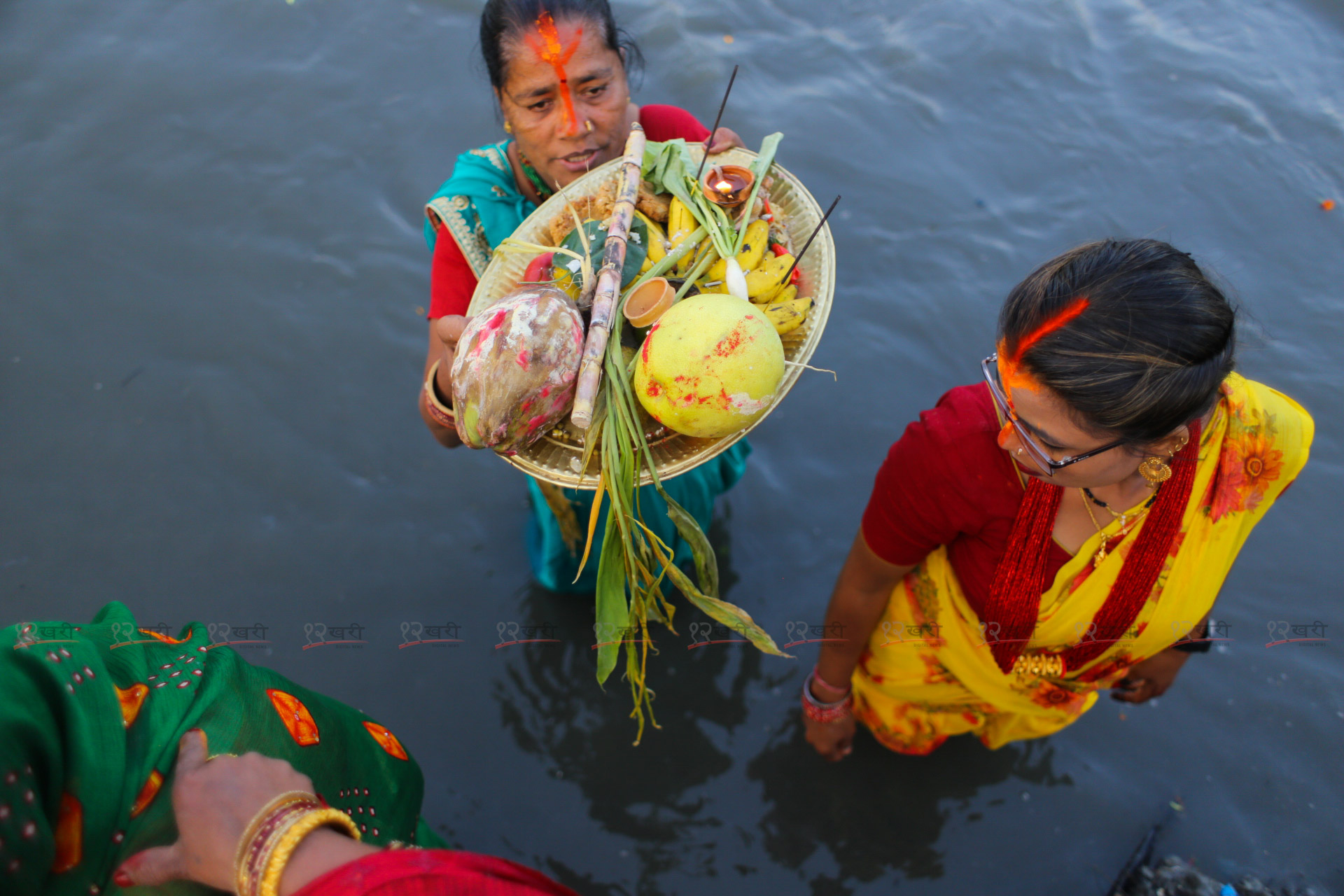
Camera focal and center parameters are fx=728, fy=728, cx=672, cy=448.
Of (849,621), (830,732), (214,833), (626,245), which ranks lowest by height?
(830,732)

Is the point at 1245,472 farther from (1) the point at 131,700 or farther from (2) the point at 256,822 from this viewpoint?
(1) the point at 131,700

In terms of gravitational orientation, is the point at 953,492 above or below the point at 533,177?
below

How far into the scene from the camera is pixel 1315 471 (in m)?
3.28

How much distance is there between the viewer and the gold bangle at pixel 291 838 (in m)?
1.01

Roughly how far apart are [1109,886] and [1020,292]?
2.20 metres

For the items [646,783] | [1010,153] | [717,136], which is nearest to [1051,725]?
[646,783]

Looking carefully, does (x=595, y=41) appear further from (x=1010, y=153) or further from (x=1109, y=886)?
(x=1010, y=153)

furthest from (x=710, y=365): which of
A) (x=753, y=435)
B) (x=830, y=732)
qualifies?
(x=753, y=435)

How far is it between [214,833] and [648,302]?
1290 mm

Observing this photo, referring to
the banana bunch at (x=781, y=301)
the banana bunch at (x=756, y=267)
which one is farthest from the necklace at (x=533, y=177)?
the banana bunch at (x=781, y=301)

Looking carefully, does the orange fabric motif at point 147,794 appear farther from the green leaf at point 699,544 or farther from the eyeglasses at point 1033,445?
the eyeglasses at point 1033,445

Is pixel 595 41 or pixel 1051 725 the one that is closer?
pixel 595 41

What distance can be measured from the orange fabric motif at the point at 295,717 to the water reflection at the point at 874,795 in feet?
5.97

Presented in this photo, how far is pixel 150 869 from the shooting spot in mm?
1054
